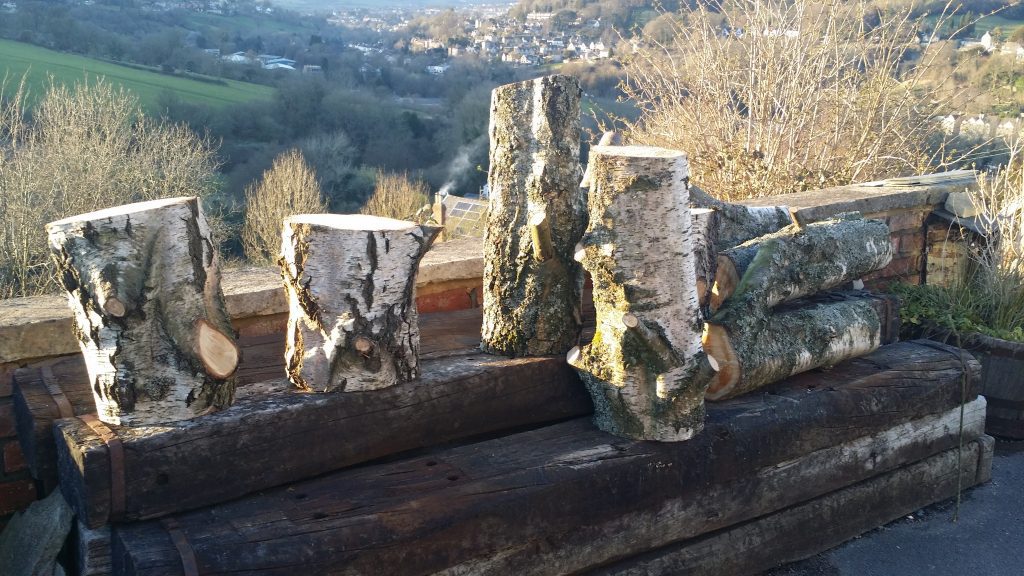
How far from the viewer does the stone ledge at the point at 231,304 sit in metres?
2.77

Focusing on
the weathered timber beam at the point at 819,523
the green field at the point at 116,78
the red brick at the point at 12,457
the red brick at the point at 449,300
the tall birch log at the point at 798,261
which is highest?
the green field at the point at 116,78

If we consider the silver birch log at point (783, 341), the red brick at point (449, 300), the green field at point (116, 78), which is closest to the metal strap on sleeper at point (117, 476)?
the red brick at point (449, 300)

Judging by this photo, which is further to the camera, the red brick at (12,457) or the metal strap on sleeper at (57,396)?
the red brick at (12,457)

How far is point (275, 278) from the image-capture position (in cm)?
338

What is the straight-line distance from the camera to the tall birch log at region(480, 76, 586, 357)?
295 cm

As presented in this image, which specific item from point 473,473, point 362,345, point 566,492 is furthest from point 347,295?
point 566,492

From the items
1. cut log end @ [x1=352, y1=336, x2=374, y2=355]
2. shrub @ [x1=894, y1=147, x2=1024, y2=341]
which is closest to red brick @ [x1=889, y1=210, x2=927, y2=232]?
shrub @ [x1=894, y1=147, x2=1024, y2=341]

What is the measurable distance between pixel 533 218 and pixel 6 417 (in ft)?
5.84

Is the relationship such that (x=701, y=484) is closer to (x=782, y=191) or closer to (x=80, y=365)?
(x=80, y=365)

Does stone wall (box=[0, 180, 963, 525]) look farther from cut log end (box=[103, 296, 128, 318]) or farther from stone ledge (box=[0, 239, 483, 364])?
cut log end (box=[103, 296, 128, 318])

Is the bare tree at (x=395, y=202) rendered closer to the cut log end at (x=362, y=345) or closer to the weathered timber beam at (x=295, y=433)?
the weathered timber beam at (x=295, y=433)

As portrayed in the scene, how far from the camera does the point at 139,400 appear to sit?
7.65 ft

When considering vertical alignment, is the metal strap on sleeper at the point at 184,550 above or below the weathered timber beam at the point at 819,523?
above

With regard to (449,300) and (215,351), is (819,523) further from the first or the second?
(215,351)
